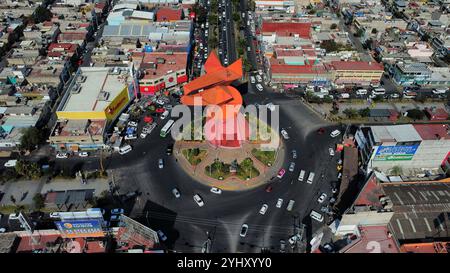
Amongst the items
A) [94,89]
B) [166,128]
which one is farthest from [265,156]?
[94,89]

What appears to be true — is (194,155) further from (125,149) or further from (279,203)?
(279,203)

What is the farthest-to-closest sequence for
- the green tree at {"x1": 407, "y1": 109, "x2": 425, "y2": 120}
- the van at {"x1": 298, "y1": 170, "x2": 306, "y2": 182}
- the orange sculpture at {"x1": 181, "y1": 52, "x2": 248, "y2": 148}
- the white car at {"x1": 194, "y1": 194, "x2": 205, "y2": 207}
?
the green tree at {"x1": 407, "y1": 109, "x2": 425, "y2": 120} → the orange sculpture at {"x1": 181, "y1": 52, "x2": 248, "y2": 148} → the van at {"x1": 298, "y1": 170, "x2": 306, "y2": 182} → the white car at {"x1": 194, "y1": 194, "x2": 205, "y2": 207}

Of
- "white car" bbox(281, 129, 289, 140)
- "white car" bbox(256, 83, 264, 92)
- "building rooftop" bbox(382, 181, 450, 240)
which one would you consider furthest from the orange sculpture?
"building rooftop" bbox(382, 181, 450, 240)

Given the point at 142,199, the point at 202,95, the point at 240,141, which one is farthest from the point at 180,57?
the point at 142,199

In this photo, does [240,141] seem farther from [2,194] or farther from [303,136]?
[2,194]

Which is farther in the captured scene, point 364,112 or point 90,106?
point 364,112

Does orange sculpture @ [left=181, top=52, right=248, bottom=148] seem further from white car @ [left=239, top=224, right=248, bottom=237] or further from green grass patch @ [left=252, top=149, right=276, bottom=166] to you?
white car @ [left=239, top=224, right=248, bottom=237]
